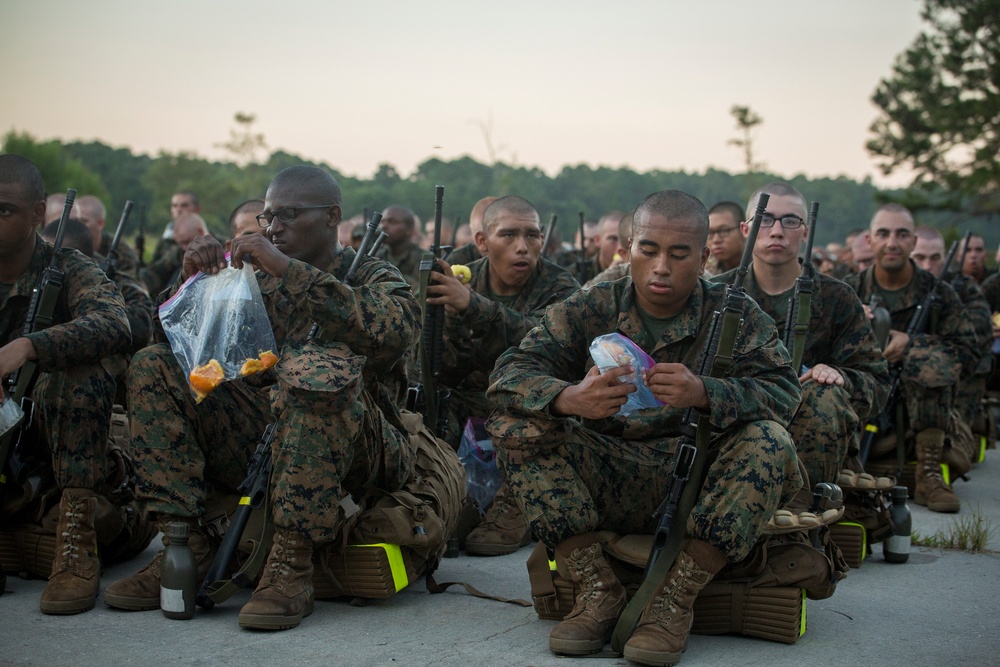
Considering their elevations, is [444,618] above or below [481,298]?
below

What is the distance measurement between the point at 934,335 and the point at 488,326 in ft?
11.4

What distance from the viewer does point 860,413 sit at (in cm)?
562

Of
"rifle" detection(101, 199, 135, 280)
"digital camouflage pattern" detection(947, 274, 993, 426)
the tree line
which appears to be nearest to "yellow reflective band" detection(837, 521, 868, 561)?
"digital camouflage pattern" detection(947, 274, 993, 426)

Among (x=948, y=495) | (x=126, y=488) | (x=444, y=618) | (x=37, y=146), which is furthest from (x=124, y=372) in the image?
(x=37, y=146)

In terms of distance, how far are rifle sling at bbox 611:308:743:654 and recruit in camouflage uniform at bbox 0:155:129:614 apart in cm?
219

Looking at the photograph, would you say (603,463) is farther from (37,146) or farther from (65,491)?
(37,146)

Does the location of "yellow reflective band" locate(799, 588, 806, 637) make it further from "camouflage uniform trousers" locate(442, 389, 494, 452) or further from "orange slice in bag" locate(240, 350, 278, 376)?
"camouflage uniform trousers" locate(442, 389, 494, 452)

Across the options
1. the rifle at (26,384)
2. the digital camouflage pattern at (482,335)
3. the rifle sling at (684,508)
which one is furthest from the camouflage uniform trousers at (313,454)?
the digital camouflage pattern at (482,335)

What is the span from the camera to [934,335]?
7844 mm

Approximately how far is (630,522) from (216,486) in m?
1.86

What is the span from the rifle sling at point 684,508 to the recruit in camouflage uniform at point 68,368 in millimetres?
2191

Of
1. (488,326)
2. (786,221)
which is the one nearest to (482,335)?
(488,326)

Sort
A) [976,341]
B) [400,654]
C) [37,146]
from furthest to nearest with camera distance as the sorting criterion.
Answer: [37,146], [976,341], [400,654]

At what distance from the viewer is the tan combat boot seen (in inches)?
289
